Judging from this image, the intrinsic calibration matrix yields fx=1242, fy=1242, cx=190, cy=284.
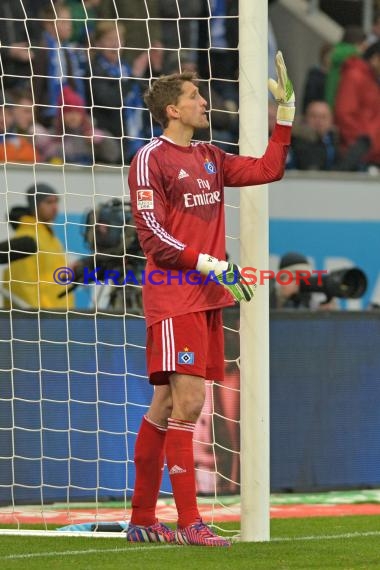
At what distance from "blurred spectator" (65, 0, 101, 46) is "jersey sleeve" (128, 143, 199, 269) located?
16.4 ft

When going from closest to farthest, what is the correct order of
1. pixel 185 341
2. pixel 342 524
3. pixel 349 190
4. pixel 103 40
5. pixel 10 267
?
pixel 185 341 < pixel 342 524 < pixel 10 267 < pixel 103 40 < pixel 349 190

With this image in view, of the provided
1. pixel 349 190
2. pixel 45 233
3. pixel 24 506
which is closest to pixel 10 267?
pixel 45 233

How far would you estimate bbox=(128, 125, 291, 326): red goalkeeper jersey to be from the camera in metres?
5.26

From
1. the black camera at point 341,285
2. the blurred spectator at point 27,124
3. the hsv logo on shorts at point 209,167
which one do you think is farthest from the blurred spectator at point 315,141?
the hsv logo on shorts at point 209,167

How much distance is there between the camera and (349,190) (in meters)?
11.5

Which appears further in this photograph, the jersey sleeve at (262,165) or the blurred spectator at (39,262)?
the blurred spectator at (39,262)

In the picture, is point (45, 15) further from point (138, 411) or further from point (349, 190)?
point (138, 411)

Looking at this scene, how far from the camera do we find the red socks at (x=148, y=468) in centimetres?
552

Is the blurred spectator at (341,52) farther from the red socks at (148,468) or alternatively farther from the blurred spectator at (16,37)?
the red socks at (148,468)

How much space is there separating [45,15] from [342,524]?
19.7 ft

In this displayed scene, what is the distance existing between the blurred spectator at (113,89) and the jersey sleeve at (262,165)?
2614 millimetres

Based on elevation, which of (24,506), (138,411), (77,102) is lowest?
(24,506)

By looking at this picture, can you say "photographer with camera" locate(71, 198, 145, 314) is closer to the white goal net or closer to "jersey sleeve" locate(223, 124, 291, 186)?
the white goal net

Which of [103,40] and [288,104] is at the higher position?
[103,40]
